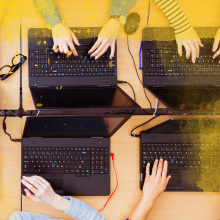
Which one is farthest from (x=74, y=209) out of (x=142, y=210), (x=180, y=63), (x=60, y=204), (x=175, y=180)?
(x=180, y=63)

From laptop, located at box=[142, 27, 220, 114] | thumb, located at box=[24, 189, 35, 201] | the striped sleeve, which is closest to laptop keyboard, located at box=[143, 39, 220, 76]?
laptop, located at box=[142, 27, 220, 114]

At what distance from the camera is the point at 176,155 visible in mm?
883

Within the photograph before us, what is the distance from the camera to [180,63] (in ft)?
2.91

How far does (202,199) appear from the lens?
0.91m

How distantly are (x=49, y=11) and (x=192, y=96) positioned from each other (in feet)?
2.62

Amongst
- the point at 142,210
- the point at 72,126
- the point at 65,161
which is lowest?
the point at 142,210

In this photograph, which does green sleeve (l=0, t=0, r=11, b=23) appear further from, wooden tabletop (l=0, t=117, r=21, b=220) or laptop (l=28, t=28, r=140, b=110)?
wooden tabletop (l=0, t=117, r=21, b=220)

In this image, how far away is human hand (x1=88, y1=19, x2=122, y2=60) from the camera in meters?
0.86

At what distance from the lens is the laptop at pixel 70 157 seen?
86 centimetres

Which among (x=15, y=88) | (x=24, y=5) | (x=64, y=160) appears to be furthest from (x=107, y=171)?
(x=24, y=5)

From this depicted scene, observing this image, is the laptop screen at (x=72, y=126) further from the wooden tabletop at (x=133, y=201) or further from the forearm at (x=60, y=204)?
the forearm at (x=60, y=204)

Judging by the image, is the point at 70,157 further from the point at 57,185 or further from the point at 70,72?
the point at 70,72

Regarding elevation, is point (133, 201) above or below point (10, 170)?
below

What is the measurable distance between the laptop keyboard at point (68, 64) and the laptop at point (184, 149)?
0.37 m
